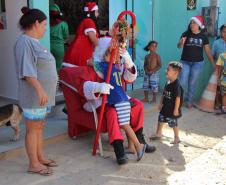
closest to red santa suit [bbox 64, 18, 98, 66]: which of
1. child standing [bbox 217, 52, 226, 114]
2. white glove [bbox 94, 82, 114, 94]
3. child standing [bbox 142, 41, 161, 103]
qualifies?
white glove [bbox 94, 82, 114, 94]

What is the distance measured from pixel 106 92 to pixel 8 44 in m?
2.52

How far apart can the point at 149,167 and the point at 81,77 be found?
137 centimetres

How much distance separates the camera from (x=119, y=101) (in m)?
4.56

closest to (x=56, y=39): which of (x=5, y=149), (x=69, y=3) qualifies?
(x=69, y=3)

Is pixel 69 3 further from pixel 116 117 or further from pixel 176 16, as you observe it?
pixel 116 117

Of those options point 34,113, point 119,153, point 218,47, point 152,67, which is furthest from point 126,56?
point 218,47

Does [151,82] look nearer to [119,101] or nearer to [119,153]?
[119,101]

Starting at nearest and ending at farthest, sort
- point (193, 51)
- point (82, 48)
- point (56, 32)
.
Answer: point (82, 48)
point (56, 32)
point (193, 51)

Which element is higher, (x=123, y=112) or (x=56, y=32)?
(x=56, y=32)

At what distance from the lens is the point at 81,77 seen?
15.7 feet

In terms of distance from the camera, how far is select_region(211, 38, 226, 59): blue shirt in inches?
284

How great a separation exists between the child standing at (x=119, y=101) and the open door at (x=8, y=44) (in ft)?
6.27

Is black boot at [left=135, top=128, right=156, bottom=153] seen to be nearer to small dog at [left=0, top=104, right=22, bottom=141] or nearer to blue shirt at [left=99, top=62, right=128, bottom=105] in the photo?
blue shirt at [left=99, top=62, right=128, bottom=105]

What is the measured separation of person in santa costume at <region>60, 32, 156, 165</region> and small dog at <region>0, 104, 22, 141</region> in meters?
0.74
